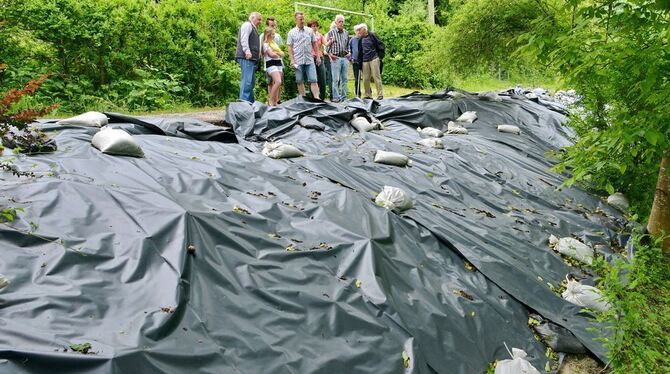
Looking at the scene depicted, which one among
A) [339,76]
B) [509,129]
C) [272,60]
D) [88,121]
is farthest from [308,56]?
[88,121]

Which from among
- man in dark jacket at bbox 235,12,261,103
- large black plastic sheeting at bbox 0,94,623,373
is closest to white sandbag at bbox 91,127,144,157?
large black plastic sheeting at bbox 0,94,623,373

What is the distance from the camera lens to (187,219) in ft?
8.13

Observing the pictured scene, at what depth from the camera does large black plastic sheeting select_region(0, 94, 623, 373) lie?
1859mm

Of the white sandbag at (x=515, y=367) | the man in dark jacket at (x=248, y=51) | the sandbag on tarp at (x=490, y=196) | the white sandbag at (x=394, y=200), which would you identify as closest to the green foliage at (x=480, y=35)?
the sandbag on tarp at (x=490, y=196)

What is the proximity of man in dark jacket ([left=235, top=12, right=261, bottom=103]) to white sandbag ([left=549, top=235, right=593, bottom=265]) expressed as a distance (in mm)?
4590

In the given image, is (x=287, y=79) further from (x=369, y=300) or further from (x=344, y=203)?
(x=369, y=300)

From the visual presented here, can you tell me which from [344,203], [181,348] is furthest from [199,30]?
[181,348]

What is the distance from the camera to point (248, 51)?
21.6 ft

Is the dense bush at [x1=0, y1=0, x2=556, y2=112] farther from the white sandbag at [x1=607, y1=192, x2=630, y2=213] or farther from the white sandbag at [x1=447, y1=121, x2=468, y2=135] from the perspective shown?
the white sandbag at [x1=607, y1=192, x2=630, y2=213]

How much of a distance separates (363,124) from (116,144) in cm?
316

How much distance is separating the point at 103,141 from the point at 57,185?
0.76 metres

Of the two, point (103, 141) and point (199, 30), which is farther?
point (199, 30)

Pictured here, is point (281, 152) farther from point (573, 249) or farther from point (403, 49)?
point (403, 49)

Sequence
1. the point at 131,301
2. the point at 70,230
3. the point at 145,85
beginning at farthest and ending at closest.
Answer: the point at 145,85, the point at 70,230, the point at 131,301
